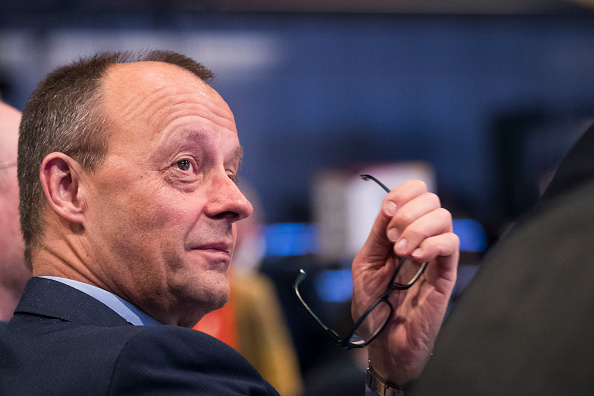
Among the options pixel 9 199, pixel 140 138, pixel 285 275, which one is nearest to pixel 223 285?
pixel 140 138

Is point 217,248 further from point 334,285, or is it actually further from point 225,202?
point 334,285

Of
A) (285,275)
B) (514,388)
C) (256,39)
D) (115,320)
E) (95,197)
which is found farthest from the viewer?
(256,39)

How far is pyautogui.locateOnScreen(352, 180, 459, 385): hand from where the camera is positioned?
1201 millimetres

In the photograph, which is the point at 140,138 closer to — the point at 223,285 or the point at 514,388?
the point at 223,285

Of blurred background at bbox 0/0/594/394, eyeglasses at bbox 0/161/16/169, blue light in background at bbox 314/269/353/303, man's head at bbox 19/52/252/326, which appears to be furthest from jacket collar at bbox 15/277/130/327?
blue light in background at bbox 314/269/353/303

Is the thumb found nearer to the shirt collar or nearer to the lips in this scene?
the lips

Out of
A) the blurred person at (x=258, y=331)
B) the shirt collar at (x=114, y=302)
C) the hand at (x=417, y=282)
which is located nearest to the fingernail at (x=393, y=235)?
the hand at (x=417, y=282)

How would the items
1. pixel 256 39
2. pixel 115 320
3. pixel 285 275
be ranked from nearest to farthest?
pixel 115 320 < pixel 285 275 < pixel 256 39

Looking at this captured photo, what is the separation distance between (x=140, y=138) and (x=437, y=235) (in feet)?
2.28

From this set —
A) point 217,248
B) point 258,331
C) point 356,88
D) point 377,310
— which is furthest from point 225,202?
point 356,88

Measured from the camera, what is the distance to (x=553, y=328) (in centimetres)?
27

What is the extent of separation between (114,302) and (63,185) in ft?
0.93

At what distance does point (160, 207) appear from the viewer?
1145 mm

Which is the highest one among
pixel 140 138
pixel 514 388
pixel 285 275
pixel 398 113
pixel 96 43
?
pixel 514 388
